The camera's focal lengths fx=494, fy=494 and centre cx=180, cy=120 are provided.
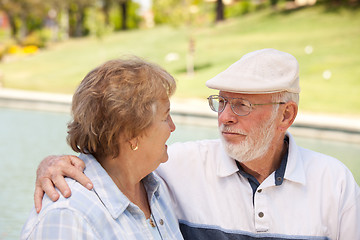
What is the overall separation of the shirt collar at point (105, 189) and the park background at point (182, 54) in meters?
3.98

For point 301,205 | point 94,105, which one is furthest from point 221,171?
point 94,105

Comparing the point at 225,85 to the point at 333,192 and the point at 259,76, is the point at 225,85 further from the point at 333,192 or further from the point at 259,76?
the point at 333,192

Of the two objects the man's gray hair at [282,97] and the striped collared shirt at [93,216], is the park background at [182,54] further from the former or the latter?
the striped collared shirt at [93,216]

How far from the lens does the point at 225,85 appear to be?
209cm

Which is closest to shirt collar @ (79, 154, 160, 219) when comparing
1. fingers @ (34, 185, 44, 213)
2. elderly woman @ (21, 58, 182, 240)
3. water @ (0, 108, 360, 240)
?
elderly woman @ (21, 58, 182, 240)

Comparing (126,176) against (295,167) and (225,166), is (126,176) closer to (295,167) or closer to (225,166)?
(225,166)

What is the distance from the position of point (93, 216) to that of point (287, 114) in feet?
3.55

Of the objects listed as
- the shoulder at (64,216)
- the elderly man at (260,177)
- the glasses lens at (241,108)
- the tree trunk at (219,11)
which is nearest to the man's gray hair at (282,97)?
the elderly man at (260,177)

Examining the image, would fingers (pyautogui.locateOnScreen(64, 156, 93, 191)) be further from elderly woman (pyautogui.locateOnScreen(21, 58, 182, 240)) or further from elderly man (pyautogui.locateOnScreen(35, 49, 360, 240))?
elderly man (pyautogui.locateOnScreen(35, 49, 360, 240))

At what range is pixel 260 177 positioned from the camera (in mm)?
2223

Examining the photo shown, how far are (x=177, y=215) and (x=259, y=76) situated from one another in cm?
72

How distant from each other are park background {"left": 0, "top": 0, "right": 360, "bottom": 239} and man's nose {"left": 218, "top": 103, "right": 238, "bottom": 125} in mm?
3638

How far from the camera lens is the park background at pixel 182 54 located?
8.75m

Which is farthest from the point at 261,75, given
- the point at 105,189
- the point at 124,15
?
the point at 124,15
